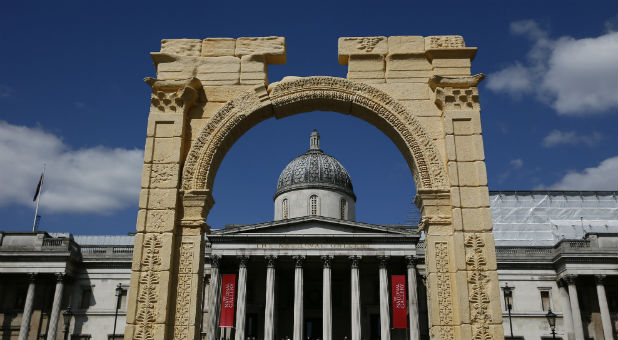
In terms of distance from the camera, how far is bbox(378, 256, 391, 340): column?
3606 centimetres

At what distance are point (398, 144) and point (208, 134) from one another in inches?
169

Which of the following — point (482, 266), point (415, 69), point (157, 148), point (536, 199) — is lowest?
point (482, 266)

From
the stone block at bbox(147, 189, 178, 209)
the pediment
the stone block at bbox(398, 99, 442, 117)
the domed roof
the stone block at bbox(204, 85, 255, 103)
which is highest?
the domed roof

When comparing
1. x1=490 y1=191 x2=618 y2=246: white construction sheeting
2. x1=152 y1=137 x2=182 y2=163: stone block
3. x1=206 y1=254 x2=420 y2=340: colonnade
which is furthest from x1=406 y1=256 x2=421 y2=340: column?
x1=152 y1=137 x2=182 y2=163: stone block

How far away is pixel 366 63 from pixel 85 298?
123 feet

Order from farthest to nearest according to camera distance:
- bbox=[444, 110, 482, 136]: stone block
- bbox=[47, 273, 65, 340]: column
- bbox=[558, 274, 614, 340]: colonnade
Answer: bbox=[47, 273, 65, 340]: column < bbox=[558, 274, 614, 340]: colonnade < bbox=[444, 110, 482, 136]: stone block

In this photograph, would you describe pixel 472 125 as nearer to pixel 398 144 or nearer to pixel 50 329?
pixel 398 144

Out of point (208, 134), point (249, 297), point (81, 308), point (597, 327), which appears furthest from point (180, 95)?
point (597, 327)

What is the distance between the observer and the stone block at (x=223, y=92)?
11882 mm

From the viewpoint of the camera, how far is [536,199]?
49625 millimetres

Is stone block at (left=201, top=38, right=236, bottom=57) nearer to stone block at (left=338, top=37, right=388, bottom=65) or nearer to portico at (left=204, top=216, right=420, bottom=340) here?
stone block at (left=338, top=37, right=388, bottom=65)

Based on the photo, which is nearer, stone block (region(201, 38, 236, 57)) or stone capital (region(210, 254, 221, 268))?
stone block (region(201, 38, 236, 57))

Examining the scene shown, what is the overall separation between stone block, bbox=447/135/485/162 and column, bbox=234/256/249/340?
94.7 ft

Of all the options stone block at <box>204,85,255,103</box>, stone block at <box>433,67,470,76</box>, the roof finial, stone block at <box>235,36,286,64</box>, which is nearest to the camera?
stone block at <box>433,67,470,76</box>
